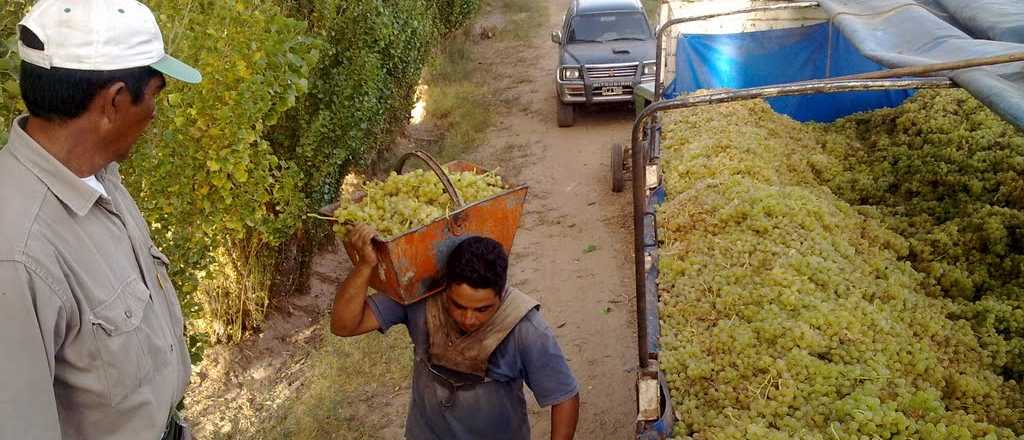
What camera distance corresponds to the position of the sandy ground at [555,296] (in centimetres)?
609

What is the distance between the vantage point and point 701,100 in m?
3.07

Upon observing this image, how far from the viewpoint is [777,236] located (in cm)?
465

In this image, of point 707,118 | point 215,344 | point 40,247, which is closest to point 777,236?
point 707,118

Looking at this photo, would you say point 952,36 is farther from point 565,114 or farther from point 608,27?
point 608,27

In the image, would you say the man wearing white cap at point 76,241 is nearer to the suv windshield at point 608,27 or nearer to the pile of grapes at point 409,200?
the pile of grapes at point 409,200

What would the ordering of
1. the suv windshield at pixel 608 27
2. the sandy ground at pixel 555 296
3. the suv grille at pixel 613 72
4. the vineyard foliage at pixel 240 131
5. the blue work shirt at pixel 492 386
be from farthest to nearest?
the suv windshield at pixel 608 27
the suv grille at pixel 613 72
the sandy ground at pixel 555 296
the vineyard foliage at pixel 240 131
the blue work shirt at pixel 492 386

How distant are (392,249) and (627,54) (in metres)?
10.7

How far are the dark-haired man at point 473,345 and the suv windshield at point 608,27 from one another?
35.8 feet

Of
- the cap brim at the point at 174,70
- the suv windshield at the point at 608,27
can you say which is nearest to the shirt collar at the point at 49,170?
the cap brim at the point at 174,70

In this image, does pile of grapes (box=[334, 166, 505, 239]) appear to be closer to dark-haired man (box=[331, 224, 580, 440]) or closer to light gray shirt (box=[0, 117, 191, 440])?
dark-haired man (box=[331, 224, 580, 440])

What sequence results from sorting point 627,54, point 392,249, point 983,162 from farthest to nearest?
point 627,54
point 983,162
point 392,249

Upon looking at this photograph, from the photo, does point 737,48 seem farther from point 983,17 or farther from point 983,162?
point 983,17

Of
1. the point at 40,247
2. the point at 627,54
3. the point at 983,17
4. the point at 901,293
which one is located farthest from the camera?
the point at 627,54

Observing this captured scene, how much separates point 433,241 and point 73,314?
1308mm
